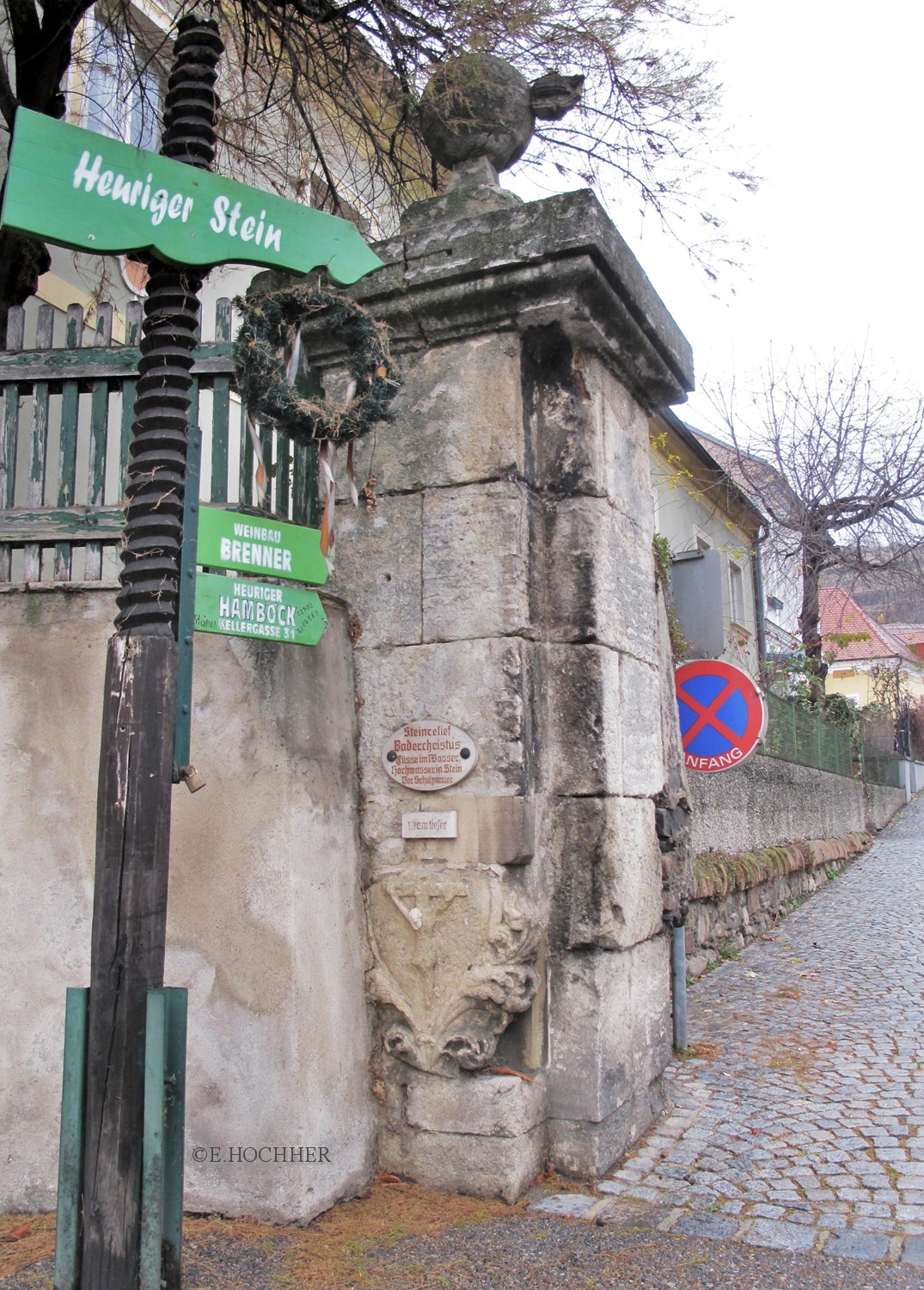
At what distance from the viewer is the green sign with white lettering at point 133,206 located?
6.99 ft

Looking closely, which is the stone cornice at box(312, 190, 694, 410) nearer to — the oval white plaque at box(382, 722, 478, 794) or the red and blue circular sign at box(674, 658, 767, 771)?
the oval white plaque at box(382, 722, 478, 794)

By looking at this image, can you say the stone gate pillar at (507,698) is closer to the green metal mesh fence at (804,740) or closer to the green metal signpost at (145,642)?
the green metal signpost at (145,642)

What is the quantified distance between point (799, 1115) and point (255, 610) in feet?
9.70

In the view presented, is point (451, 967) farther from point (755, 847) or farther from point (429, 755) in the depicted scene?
point (755, 847)

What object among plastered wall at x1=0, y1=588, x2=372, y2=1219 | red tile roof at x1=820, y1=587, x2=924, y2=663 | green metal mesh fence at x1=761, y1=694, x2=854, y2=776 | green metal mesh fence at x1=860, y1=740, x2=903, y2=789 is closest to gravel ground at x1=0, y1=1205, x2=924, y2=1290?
plastered wall at x1=0, y1=588, x2=372, y2=1219

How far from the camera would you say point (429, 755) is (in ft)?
12.0

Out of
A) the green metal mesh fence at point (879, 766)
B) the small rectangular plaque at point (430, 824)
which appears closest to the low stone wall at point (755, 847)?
the small rectangular plaque at point (430, 824)

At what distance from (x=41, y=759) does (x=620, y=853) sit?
1.94 m

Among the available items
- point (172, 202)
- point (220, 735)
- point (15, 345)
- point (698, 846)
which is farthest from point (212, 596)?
point (698, 846)

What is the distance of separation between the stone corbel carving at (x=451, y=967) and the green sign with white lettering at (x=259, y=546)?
1151 millimetres

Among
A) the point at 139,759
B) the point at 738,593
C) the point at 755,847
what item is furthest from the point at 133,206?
the point at 738,593

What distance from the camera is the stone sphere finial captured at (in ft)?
13.6

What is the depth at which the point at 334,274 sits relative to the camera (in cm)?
257

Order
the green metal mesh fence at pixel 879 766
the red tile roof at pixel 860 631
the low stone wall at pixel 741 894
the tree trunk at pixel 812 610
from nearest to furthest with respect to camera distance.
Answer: the low stone wall at pixel 741 894, the tree trunk at pixel 812 610, the green metal mesh fence at pixel 879 766, the red tile roof at pixel 860 631
